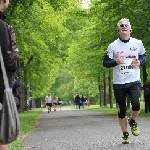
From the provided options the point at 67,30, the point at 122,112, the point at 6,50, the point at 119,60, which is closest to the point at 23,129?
the point at 122,112

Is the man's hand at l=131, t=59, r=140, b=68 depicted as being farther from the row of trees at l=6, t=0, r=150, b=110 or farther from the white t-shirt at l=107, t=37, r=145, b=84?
the row of trees at l=6, t=0, r=150, b=110

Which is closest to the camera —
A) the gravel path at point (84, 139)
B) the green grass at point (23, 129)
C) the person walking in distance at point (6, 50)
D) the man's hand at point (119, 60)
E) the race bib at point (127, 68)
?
the person walking in distance at point (6, 50)

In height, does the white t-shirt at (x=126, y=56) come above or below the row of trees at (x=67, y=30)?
below

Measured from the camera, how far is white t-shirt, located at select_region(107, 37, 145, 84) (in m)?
7.39

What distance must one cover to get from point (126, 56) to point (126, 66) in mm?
170

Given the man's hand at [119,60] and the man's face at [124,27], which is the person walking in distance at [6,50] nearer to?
the man's hand at [119,60]

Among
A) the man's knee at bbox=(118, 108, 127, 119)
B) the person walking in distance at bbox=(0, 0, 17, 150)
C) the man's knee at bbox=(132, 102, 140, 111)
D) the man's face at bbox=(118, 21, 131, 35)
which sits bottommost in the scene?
the man's knee at bbox=(118, 108, 127, 119)

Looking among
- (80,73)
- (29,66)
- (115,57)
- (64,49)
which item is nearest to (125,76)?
(115,57)

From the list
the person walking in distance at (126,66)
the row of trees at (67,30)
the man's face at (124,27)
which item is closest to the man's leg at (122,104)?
the person walking in distance at (126,66)

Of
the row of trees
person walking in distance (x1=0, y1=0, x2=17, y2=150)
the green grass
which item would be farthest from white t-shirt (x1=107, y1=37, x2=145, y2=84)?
the row of trees

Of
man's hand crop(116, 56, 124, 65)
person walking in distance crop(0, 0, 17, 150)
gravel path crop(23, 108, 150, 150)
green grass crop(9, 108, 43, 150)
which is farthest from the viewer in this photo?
green grass crop(9, 108, 43, 150)

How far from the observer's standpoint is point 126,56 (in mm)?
7457

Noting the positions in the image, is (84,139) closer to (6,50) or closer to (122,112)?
(122,112)

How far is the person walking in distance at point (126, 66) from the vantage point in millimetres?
7367
